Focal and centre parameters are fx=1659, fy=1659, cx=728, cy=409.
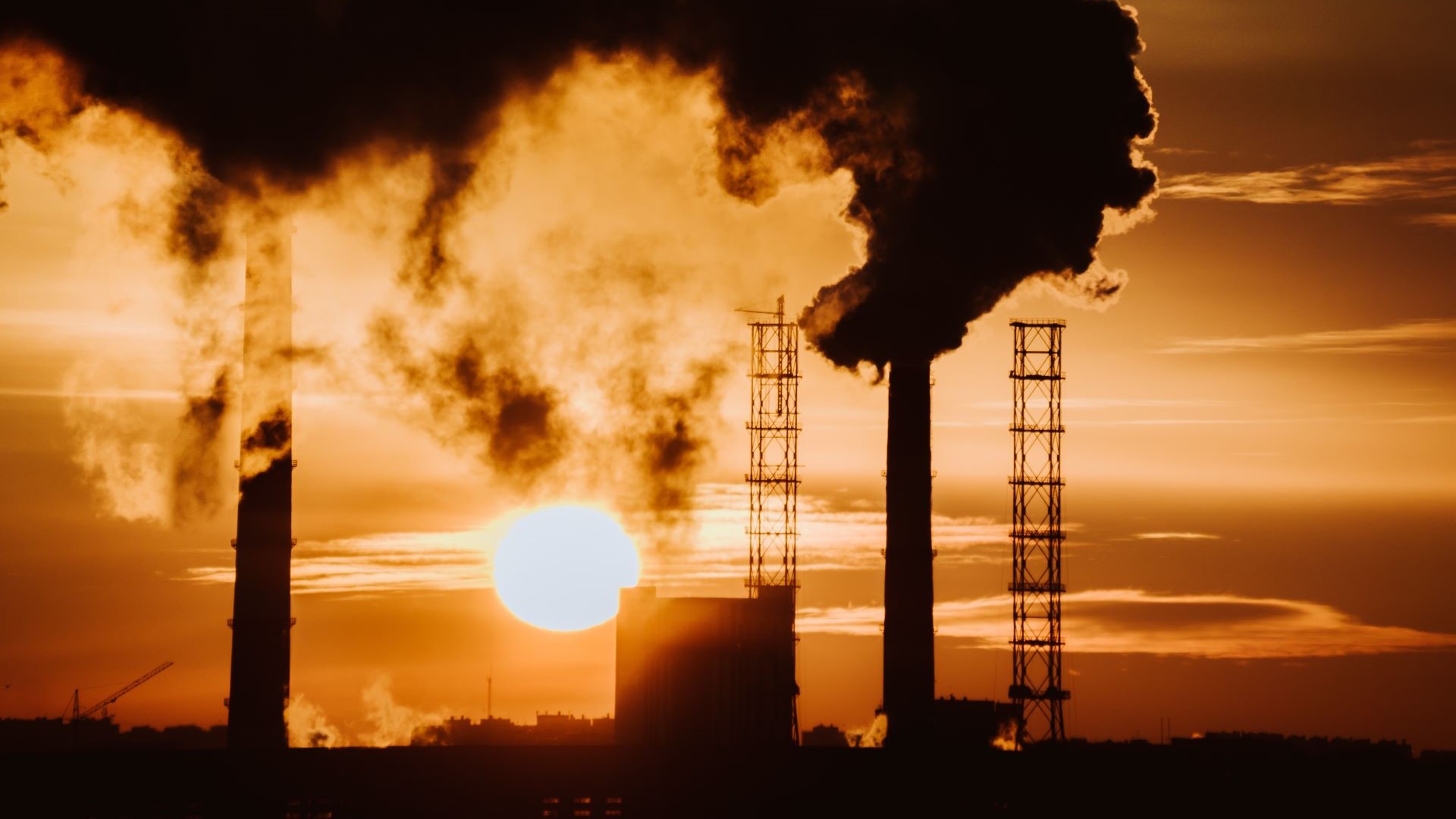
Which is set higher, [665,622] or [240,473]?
[240,473]

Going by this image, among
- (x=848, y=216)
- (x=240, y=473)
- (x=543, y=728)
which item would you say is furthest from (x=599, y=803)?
(x=543, y=728)

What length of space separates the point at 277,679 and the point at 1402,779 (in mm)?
44168

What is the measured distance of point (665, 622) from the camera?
7875 cm

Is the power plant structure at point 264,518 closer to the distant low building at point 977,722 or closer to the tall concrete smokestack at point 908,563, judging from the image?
the tall concrete smokestack at point 908,563

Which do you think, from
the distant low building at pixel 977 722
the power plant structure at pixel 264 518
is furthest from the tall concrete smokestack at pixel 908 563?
the power plant structure at pixel 264 518

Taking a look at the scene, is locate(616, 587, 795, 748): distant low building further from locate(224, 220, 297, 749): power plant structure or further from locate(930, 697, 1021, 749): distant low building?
locate(224, 220, 297, 749): power plant structure

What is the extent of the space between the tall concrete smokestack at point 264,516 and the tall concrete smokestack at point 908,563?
22271 mm

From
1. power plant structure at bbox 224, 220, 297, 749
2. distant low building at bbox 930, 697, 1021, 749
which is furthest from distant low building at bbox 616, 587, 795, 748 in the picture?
power plant structure at bbox 224, 220, 297, 749

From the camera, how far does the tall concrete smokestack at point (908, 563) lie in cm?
6281

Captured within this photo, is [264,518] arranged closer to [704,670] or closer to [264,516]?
[264,516]

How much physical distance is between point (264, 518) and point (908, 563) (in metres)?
23.9

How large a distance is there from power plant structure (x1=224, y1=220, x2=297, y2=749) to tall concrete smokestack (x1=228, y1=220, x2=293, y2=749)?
0.03 meters

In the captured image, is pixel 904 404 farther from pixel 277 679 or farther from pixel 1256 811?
pixel 277 679

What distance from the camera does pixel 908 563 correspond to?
63594mm
